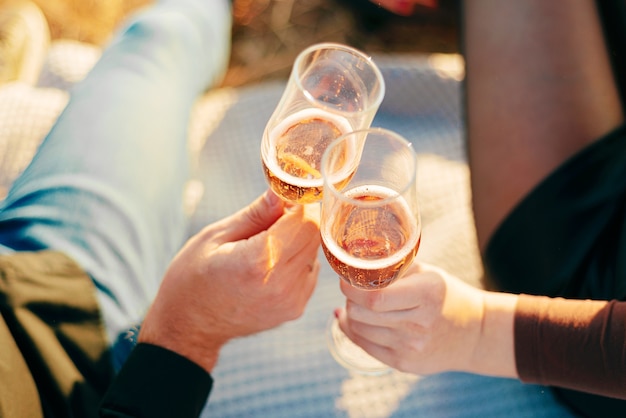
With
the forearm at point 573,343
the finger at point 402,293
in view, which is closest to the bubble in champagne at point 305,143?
the finger at point 402,293

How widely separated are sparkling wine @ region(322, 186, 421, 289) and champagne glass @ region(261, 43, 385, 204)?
0.36ft

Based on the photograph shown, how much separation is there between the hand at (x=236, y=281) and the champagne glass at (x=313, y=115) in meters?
0.07

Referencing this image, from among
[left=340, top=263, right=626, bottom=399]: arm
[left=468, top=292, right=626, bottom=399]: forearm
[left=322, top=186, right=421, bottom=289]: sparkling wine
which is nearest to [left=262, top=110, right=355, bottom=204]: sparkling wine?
[left=322, top=186, right=421, bottom=289]: sparkling wine

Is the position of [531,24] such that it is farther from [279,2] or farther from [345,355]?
[279,2]

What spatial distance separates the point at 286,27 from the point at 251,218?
194 cm

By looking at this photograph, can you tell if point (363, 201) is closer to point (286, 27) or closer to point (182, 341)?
point (182, 341)

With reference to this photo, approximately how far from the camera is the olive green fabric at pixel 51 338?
1.13m

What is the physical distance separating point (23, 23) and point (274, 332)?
5.66 ft

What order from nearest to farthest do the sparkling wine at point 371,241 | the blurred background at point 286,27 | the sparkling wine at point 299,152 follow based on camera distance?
the sparkling wine at point 371,241
the sparkling wine at point 299,152
the blurred background at point 286,27

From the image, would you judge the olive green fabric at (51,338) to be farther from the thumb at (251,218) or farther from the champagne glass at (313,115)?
the champagne glass at (313,115)

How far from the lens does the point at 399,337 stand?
118cm

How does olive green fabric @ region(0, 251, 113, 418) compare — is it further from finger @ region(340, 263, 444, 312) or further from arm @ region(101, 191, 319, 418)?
finger @ region(340, 263, 444, 312)

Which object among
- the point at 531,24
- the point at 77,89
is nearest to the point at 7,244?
the point at 77,89

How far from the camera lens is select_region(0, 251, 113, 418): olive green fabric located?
1.13 metres
